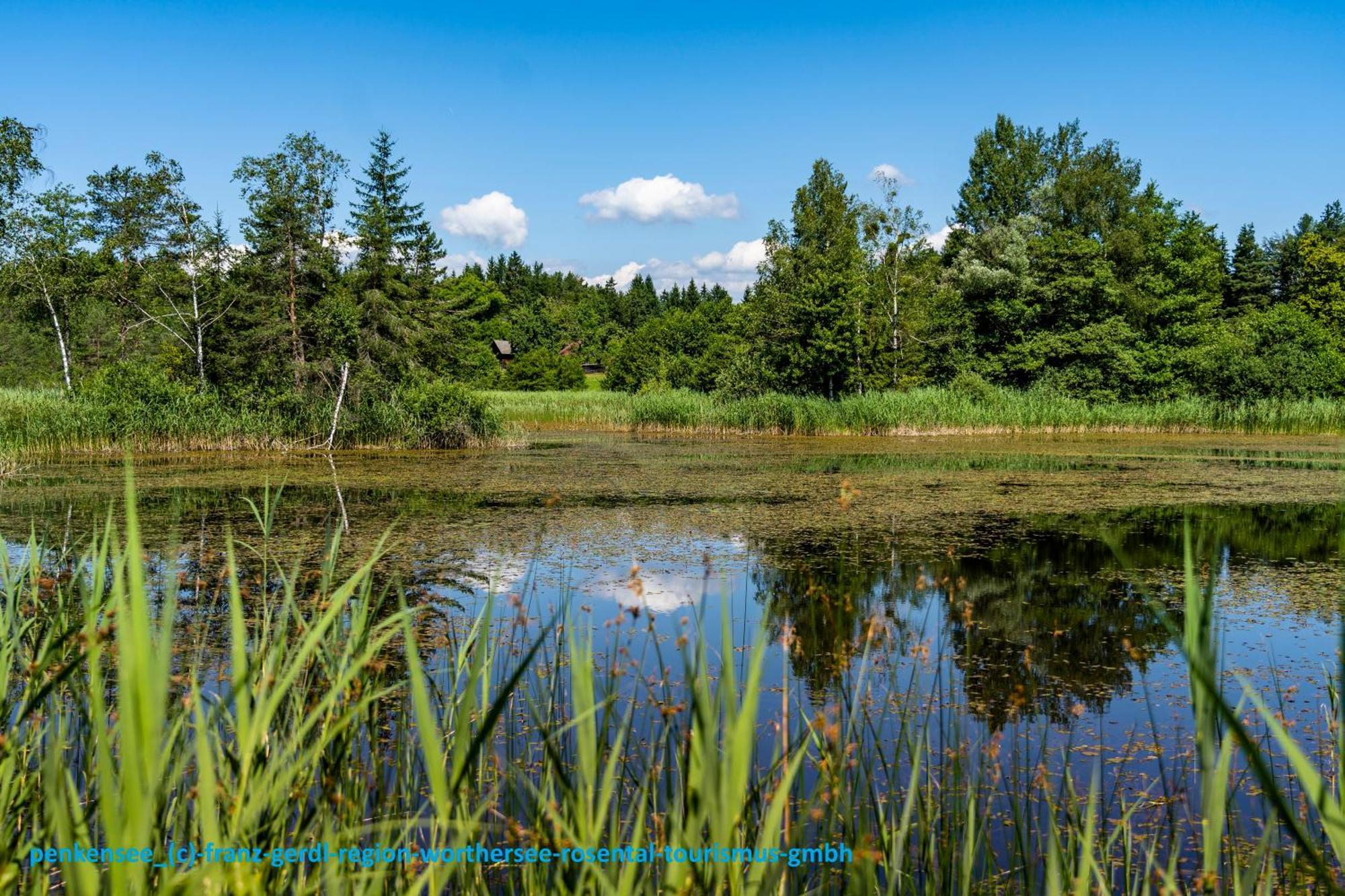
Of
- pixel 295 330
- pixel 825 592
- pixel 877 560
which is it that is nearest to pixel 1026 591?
pixel 877 560

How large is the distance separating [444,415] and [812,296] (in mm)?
12276

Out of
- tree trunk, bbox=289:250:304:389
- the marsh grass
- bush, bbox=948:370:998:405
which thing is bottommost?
the marsh grass

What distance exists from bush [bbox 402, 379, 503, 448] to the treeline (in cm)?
109

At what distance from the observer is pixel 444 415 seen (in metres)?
16.7

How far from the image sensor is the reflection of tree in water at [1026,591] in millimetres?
3525

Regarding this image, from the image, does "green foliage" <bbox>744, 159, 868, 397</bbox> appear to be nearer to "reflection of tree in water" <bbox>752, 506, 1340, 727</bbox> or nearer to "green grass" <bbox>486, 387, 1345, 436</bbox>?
"green grass" <bbox>486, 387, 1345, 436</bbox>

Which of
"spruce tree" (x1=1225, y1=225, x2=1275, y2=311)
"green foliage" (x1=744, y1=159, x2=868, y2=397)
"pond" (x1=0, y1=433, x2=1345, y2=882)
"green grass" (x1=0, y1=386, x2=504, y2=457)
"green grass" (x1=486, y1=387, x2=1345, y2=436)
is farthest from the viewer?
"spruce tree" (x1=1225, y1=225, x2=1275, y2=311)

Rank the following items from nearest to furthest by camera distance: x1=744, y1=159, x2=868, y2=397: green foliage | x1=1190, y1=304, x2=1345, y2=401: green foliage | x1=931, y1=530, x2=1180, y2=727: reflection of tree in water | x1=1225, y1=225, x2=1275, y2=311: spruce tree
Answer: x1=931, y1=530, x2=1180, y2=727: reflection of tree in water < x1=1190, y1=304, x2=1345, y2=401: green foliage < x1=744, y1=159, x2=868, y2=397: green foliage < x1=1225, y1=225, x2=1275, y2=311: spruce tree

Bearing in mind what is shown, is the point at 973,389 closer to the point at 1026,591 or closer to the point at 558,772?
the point at 1026,591

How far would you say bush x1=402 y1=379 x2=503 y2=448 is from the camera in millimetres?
16734

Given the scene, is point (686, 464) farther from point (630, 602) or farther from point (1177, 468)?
point (630, 602)

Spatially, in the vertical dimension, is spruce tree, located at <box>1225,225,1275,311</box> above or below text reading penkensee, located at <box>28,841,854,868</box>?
above

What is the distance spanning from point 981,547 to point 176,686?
16.1 feet

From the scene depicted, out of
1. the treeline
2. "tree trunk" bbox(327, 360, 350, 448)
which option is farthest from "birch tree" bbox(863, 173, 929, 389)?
"tree trunk" bbox(327, 360, 350, 448)
